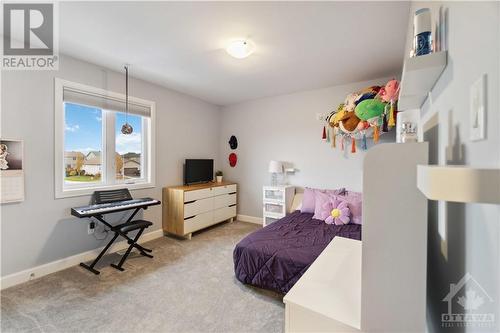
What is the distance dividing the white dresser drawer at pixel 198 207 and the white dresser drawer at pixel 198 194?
0.07 meters

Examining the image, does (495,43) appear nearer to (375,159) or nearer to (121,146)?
(375,159)

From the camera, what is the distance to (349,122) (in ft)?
9.71

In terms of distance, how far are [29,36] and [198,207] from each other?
284 centimetres

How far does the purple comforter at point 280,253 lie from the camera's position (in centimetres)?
195

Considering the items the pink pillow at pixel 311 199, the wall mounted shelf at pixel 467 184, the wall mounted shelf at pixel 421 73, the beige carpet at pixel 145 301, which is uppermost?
the wall mounted shelf at pixel 421 73

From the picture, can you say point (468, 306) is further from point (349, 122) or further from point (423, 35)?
point (349, 122)

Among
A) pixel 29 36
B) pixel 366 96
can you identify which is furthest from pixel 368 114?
pixel 29 36

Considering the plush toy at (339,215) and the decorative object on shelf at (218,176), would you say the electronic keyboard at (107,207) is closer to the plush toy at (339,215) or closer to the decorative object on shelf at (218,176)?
the decorative object on shelf at (218,176)

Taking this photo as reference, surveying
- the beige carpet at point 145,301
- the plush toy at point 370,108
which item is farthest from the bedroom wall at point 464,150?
the plush toy at point 370,108

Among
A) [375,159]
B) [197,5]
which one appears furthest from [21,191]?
[375,159]

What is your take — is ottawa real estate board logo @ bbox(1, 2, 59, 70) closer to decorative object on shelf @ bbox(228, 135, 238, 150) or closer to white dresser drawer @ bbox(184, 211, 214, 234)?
white dresser drawer @ bbox(184, 211, 214, 234)

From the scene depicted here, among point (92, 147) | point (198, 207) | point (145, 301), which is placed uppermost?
point (92, 147)

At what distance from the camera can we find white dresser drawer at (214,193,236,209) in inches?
163

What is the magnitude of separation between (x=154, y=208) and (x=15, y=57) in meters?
2.38
